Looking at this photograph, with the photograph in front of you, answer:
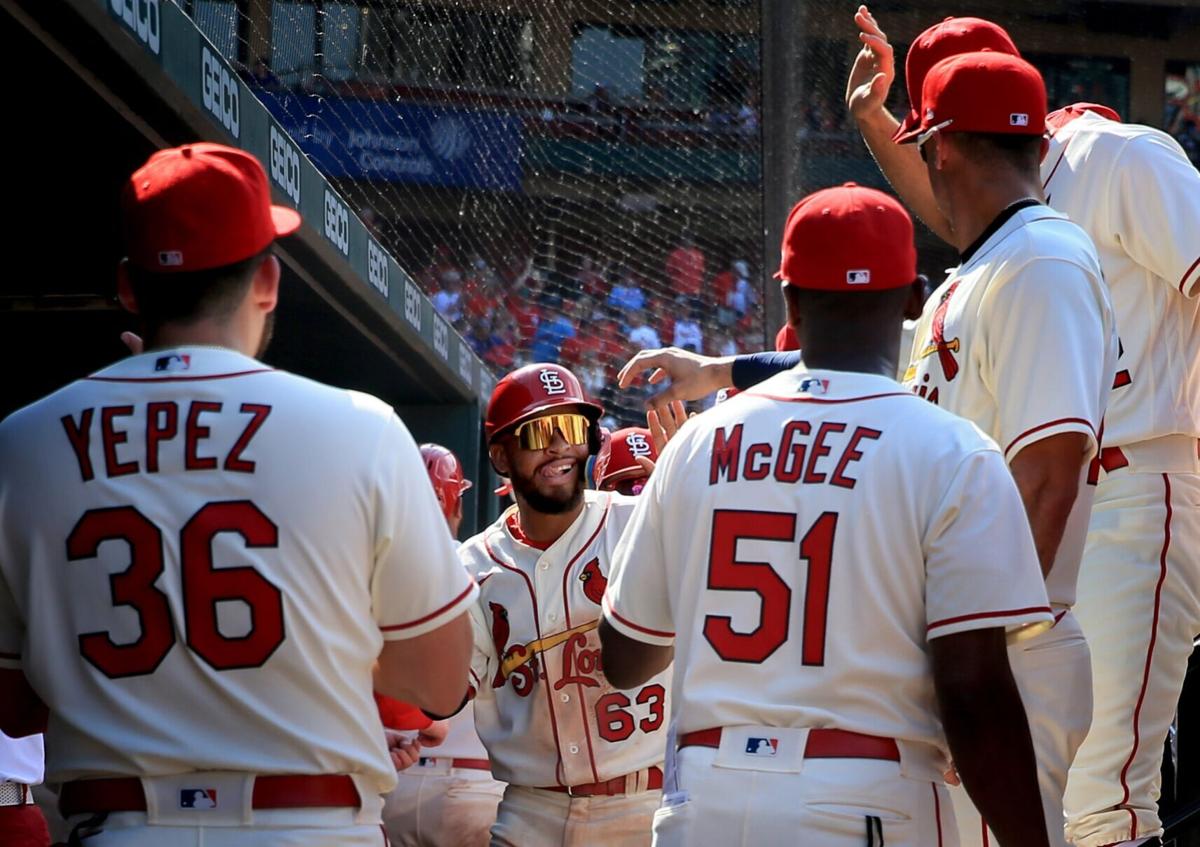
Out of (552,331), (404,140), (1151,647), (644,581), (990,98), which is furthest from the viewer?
(552,331)

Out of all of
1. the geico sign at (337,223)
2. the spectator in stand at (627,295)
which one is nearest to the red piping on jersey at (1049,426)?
the geico sign at (337,223)

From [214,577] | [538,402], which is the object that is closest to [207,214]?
[214,577]

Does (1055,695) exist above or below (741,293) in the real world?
below

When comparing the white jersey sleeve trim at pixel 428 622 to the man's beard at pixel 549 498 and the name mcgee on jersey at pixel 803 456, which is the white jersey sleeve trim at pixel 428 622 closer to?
the name mcgee on jersey at pixel 803 456

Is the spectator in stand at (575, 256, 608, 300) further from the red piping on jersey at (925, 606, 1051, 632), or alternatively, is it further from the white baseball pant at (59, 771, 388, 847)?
the white baseball pant at (59, 771, 388, 847)

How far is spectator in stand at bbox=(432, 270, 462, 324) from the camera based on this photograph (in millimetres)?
8977

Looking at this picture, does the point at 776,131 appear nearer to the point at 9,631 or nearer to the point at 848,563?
the point at 848,563

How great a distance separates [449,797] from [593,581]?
129 centimetres

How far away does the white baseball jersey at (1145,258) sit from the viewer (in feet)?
10.9

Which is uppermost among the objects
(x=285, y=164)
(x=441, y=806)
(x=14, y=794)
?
(x=285, y=164)

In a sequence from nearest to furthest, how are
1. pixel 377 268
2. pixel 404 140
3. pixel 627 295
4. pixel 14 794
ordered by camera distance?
pixel 14 794
pixel 377 268
pixel 404 140
pixel 627 295

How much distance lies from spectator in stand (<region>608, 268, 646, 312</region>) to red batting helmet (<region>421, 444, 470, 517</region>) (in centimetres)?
417

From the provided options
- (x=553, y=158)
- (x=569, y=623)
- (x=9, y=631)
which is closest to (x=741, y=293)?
(x=553, y=158)

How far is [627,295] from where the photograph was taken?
35.4ft
